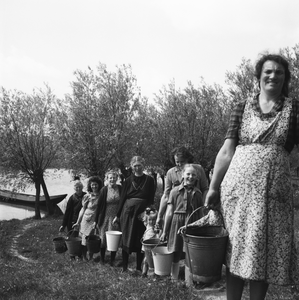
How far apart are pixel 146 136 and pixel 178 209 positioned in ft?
51.6

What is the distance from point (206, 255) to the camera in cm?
241

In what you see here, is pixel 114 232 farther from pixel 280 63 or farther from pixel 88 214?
pixel 280 63

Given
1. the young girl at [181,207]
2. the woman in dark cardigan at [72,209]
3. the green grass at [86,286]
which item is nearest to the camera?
the green grass at [86,286]

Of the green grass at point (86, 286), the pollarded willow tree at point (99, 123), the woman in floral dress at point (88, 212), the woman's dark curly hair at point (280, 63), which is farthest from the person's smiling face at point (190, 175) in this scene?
the pollarded willow tree at point (99, 123)

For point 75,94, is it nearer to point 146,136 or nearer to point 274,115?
point 146,136

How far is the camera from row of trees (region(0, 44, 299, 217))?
1720 cm

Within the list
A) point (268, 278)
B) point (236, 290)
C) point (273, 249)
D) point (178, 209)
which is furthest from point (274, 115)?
point (178, 209)

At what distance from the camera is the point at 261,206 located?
2371 millimetres

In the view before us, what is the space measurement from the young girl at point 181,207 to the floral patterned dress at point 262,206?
2.19 meters

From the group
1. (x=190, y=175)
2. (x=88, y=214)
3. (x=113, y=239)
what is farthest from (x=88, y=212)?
(x=190, y=175)

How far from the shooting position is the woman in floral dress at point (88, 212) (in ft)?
22.4

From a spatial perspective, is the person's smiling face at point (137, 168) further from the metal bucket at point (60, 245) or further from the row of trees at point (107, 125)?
the row of trees at point (107, 125)

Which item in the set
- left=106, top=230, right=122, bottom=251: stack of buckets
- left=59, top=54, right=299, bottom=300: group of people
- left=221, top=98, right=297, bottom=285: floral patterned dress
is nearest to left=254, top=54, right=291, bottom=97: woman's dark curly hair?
left=59, top=54, right=299, bottom=300: group of people

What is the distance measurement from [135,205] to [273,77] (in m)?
3.75
